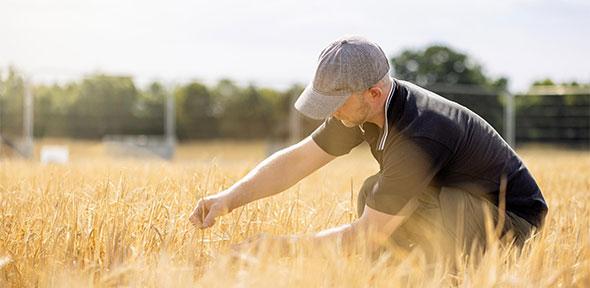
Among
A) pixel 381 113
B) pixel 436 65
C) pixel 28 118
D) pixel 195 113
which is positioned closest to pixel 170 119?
pixel 195 113

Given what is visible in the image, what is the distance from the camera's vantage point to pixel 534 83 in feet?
79.2

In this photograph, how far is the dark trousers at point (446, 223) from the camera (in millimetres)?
2250

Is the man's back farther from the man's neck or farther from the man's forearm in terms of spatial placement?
the man's forearm

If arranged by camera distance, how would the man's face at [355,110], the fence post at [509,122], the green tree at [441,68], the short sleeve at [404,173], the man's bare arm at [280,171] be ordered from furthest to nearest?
1. the green tree at [441,68]
2. the fence post at [509,122]
3. the man's bare arm at [280,171]
4. the man's face at [355,110]
5. the short sleeve at [404,173]

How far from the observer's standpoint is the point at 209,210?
90.7 inches

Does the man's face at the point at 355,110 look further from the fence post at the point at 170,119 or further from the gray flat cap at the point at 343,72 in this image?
the fence post at the point at 170,119

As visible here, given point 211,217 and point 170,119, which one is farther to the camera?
point 170,119

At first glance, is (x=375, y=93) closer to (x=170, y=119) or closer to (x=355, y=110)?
(x=355, y=110)

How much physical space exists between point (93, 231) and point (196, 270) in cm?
40

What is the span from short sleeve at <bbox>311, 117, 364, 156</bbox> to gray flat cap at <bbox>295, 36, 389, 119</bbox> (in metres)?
0.38

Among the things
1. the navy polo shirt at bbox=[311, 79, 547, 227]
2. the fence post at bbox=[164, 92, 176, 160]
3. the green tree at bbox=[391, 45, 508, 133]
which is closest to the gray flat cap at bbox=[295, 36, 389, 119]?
the navy polo shirt at bbox=[311, 79, 547, 227]

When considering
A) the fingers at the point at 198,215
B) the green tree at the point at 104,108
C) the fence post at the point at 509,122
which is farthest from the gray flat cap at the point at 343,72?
the fence post at the point at 509,122

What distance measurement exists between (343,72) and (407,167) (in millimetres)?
333

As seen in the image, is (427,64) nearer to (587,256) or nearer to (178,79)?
(178,79)
